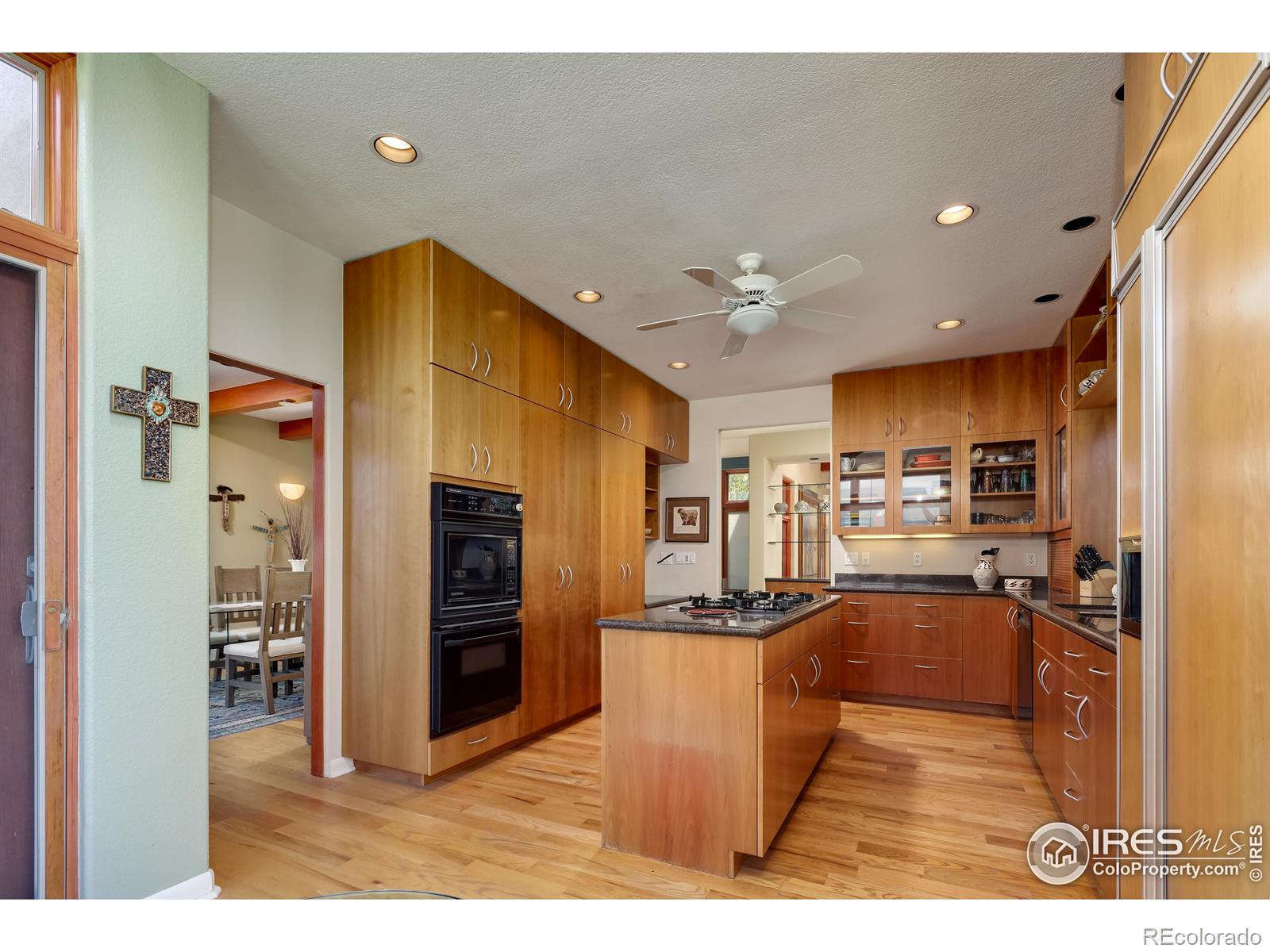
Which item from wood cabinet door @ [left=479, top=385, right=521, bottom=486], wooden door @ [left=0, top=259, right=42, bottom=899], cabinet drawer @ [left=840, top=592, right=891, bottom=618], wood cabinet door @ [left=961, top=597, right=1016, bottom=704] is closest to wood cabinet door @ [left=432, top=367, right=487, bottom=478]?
wood cabinet door @ [left=479, top=385, right=521, bottom=486]

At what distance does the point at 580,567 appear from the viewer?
436 cm

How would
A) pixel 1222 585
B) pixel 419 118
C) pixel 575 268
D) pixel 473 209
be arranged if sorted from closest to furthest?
pixel 1222 585, pixel 419 118, pixel 473 209, pixel 575 268

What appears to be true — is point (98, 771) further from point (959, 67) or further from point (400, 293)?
point (959, 67)

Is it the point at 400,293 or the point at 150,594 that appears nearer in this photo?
the point at 150,594

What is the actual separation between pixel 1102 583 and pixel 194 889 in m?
4.12

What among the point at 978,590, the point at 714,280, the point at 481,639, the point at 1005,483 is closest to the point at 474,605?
the point at 481,639

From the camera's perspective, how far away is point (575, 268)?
136 inches

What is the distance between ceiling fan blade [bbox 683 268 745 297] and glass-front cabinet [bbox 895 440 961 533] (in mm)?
2882

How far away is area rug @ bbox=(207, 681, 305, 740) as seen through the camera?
4.19 meters

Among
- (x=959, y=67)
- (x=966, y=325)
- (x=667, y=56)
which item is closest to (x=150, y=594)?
(x=667, y=56)

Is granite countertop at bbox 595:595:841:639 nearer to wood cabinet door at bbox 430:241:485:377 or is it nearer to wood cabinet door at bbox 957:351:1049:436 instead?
wood cabinet door at bbox 430:241:485:377
